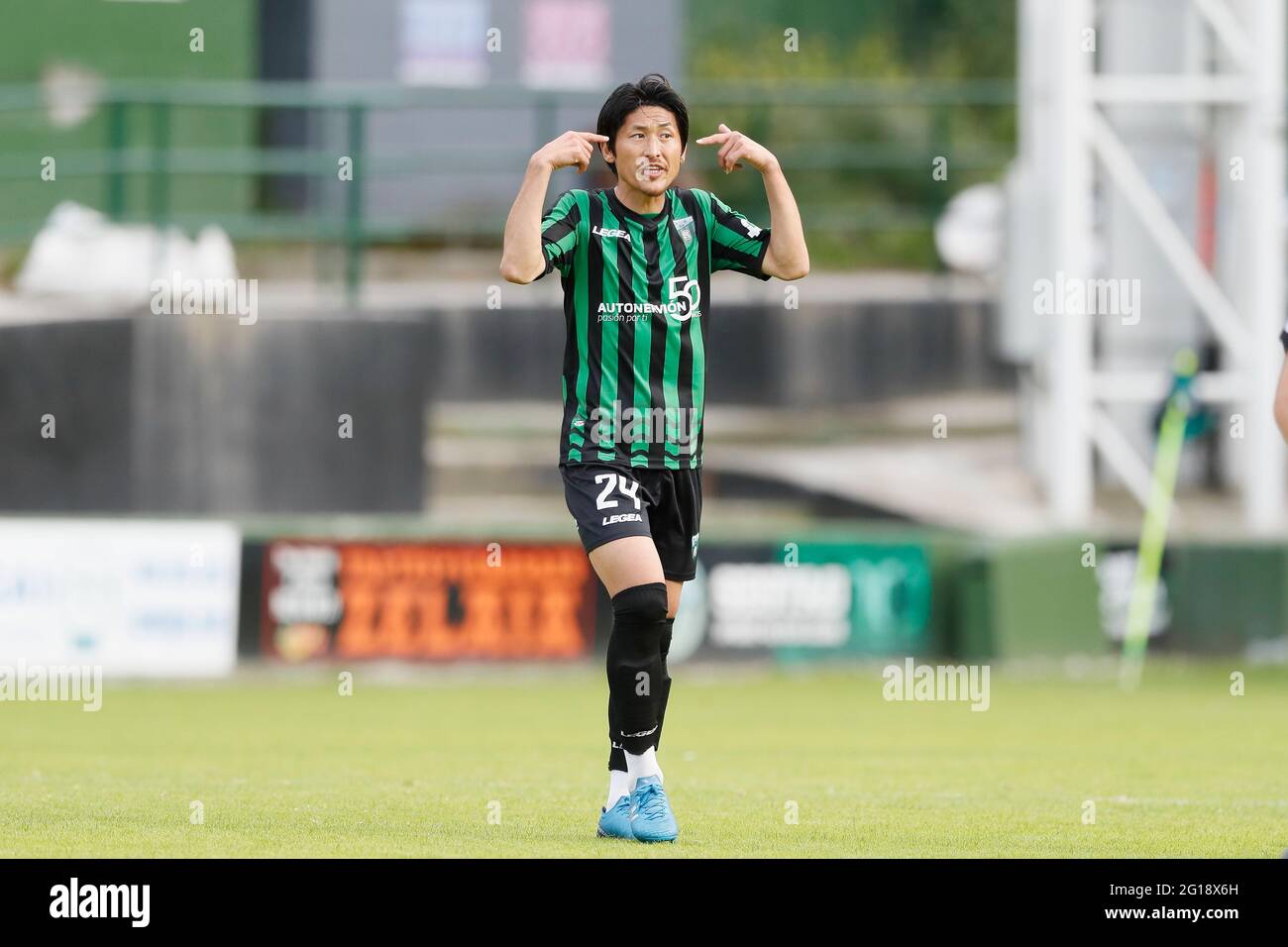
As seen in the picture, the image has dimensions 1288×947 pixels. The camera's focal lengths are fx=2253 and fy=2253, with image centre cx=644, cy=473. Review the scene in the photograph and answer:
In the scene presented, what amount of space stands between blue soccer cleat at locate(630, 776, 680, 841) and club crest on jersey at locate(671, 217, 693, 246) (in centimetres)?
180

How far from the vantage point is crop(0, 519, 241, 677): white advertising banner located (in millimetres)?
15172

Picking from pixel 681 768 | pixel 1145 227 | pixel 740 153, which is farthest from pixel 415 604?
pixel 740 153

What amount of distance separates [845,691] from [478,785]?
6280mm

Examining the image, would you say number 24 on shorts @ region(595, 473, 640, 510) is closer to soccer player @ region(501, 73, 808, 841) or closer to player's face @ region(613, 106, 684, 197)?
soccer player @ region(501, 73, 808, 841)

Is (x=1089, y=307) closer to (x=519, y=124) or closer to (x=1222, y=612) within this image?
(x=1222, y=612)

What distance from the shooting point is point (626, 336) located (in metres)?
7.45

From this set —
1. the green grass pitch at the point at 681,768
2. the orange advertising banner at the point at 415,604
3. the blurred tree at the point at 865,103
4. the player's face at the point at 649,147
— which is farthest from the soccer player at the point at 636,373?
the blurred tree at the point at 865,103

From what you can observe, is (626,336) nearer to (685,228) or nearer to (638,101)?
(685,228)

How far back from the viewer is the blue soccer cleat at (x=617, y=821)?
24.0ft

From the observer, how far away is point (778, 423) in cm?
2078

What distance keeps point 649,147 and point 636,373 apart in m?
0.74

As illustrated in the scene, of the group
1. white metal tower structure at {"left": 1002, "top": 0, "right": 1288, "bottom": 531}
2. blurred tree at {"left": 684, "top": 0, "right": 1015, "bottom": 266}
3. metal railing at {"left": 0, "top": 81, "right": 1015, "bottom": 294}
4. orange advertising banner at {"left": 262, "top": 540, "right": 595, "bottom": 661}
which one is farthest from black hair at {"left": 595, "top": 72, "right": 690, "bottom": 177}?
blurred tree at {"left": 684, "top": 0, "right": 1015, "bottom": 266}

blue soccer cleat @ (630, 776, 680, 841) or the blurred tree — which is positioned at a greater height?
the blurred tree

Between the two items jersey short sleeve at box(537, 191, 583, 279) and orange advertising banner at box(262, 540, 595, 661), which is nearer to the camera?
jersey short sleeve at box(537, 191, 583, 279)
